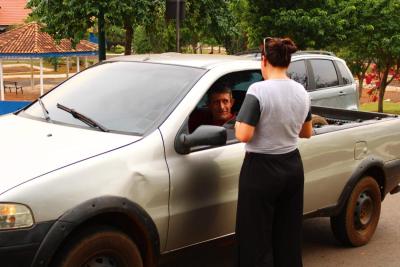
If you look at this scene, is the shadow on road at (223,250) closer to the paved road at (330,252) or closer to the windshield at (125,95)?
the paved road at (330,252)

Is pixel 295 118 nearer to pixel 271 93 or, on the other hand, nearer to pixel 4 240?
pixel 271 93

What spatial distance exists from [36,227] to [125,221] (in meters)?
0.61

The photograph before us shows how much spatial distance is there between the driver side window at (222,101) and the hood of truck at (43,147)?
91 cm

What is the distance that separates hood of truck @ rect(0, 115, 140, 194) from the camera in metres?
3.22

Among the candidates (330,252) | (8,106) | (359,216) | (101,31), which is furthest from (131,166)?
(8,106)

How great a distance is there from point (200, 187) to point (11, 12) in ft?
219

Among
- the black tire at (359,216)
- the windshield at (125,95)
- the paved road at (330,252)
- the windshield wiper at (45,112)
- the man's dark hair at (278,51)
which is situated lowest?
the paved road at (330,252)

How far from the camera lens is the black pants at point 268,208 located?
3.63 metres

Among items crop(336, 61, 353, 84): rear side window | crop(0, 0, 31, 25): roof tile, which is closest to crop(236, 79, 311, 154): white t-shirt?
crop(336, 61, 353, 84): rear side window

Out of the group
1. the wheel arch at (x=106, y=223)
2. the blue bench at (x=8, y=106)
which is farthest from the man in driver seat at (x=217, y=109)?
the blue bench at (x=8, y=106)

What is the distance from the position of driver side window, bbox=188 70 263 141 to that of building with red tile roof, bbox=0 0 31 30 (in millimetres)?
62710

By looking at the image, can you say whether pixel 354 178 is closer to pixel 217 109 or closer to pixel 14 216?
pixel 217 109

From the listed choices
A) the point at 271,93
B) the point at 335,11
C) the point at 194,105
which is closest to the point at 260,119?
the point at 271,93

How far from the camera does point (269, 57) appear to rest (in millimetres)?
3625
